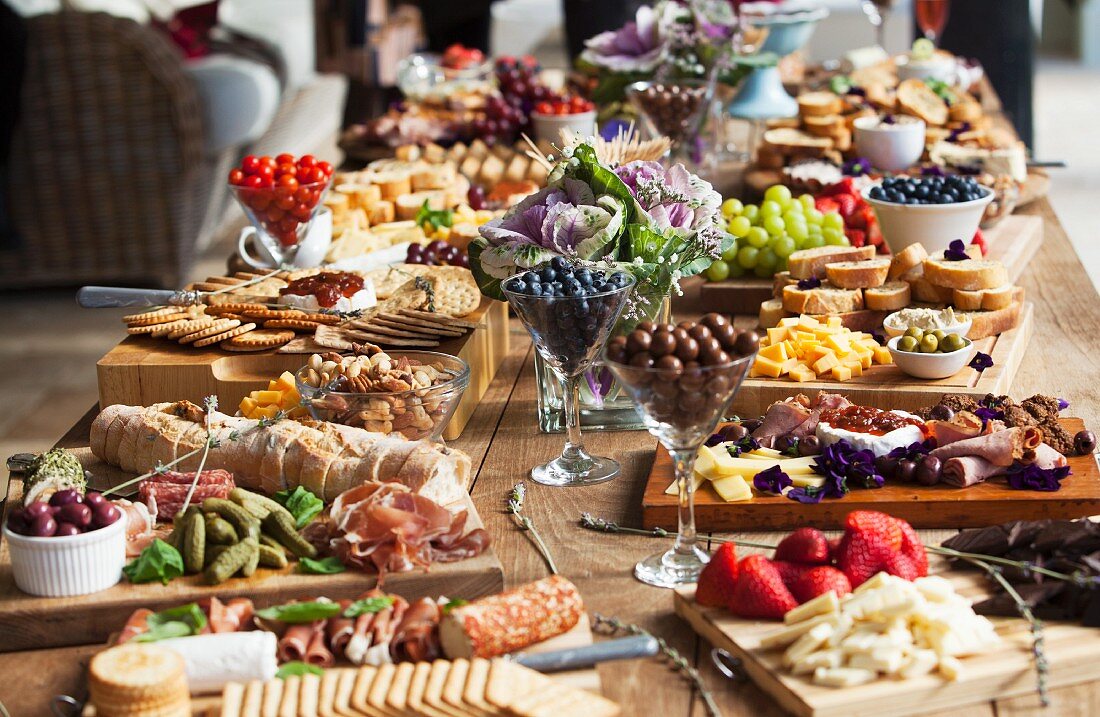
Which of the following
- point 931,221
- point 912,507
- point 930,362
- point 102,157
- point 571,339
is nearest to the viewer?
point 912,507

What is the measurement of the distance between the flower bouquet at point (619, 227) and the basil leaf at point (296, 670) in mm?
692

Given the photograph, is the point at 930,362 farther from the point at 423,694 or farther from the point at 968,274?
the point at 423,694

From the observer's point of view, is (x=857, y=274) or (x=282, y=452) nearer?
(x=282, y=452)

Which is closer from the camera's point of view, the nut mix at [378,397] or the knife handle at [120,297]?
the nut mix at [378,397]

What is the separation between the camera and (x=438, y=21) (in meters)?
5.83

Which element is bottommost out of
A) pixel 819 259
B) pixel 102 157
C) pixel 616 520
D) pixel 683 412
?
pixel 102 157

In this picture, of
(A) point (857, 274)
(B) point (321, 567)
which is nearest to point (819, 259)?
(A) point (857, 274)

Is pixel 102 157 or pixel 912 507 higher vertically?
pixel 912 507

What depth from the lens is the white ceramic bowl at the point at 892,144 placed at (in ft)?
10.1

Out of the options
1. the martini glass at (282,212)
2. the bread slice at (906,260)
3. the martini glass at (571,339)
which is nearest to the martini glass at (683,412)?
the martini glass at (571,339)

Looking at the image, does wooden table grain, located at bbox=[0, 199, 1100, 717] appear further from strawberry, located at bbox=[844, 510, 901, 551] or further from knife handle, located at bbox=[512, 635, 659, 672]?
strawberry, located at bbox=[844, 510, 901, 551]

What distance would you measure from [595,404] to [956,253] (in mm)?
722

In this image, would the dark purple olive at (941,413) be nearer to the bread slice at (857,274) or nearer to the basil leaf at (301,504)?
the bread slice at (857,274)

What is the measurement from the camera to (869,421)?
1.66 meters
